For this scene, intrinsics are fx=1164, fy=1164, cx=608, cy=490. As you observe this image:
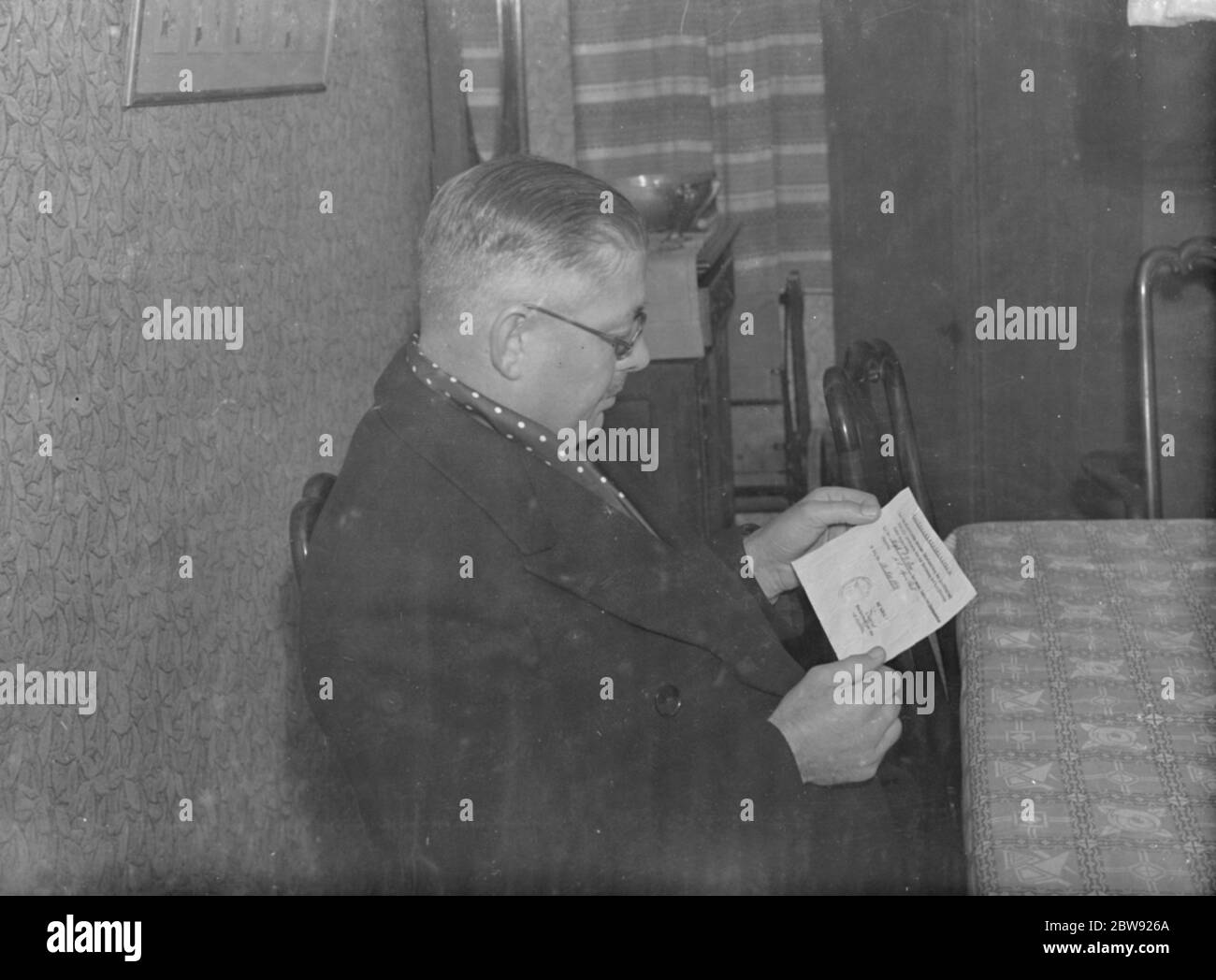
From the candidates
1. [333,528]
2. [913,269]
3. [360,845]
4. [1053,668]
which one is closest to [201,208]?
[333,528]

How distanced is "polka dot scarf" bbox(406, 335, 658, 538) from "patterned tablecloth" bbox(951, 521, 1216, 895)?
1.33 ft

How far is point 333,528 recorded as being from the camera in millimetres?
977

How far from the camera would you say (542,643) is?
101 centimetres

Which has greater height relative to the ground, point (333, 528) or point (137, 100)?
point (137, 100)

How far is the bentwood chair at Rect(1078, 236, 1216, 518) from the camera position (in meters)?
1.23

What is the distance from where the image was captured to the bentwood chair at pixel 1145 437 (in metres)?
1.23

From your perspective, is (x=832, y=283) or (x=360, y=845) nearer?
(x=360, y=845)

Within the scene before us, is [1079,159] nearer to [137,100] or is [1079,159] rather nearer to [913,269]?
[913,269]

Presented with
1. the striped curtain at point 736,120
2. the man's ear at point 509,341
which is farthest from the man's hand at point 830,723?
the man's ear at point 509,341

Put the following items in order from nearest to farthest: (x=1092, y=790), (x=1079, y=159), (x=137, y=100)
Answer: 1. (x=1092, y=790)
2. (x=137, y=100)
3. (x=1079, y=159)
